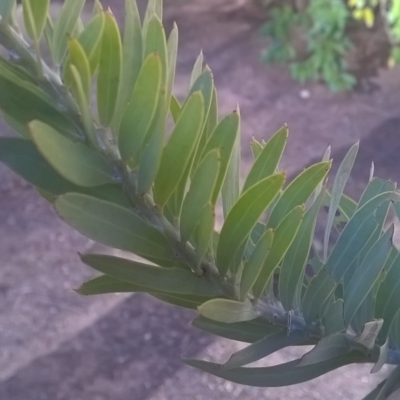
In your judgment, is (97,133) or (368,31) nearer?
(97,133)

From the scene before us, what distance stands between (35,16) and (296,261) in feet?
1.00

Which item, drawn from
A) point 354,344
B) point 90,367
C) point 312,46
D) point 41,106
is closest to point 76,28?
point 41,106

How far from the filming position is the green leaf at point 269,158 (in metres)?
0.51

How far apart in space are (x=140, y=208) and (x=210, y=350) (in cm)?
149

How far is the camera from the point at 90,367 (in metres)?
1.82

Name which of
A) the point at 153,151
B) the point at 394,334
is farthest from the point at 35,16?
the point at 394,334

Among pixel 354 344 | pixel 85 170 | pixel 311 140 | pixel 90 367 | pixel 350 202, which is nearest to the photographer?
pixel 85 170

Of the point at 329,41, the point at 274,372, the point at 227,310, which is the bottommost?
the point at 329,41

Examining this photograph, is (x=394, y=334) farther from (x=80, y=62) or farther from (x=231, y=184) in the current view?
(x=80, y=62)

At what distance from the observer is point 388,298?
1.93ft

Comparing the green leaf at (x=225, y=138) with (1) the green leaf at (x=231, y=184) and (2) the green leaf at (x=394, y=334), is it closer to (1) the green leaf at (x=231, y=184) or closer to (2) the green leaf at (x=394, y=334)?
(1) the green leaf at (x=231, y=184)

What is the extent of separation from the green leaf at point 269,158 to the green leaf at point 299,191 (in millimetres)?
24

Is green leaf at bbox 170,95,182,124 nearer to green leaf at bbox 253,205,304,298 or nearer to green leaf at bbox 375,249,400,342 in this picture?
green leaf at bbox 253,205,304,298

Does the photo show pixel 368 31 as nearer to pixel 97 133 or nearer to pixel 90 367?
pixel 90 367
